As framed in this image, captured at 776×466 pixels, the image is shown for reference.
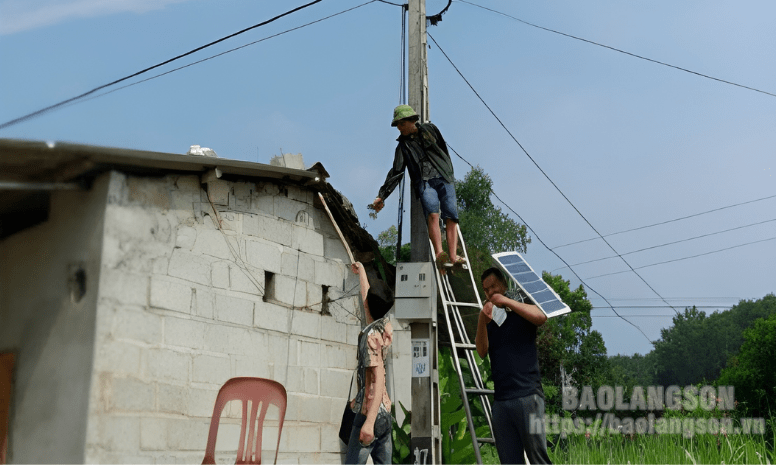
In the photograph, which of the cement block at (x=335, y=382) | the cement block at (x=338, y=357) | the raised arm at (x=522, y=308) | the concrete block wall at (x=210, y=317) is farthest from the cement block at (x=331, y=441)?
the raised arm at (x=522, y=308)

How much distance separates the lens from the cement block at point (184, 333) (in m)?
6.09

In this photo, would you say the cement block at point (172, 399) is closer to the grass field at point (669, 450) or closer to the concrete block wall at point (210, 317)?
the concrete block wall at point (210, 317)

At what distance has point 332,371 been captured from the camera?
7688 millimetres

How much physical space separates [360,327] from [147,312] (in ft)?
9.18

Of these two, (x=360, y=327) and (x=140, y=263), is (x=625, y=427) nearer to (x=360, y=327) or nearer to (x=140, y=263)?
(x=360, y=327)

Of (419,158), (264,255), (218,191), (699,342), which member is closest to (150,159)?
(218,191)

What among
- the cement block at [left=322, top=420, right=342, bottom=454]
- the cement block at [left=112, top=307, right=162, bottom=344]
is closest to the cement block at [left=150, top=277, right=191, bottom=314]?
the cement block at [left=112, top=307, right=162, bottom=344]

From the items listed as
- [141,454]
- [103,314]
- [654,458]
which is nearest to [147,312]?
[103,314]

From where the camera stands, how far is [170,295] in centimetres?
618

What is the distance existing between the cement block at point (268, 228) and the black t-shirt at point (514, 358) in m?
2.86

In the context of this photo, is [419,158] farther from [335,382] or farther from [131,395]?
[131,395]

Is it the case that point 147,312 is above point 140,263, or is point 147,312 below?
below

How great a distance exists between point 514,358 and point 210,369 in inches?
110

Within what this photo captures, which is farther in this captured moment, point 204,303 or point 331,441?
point 331,441
